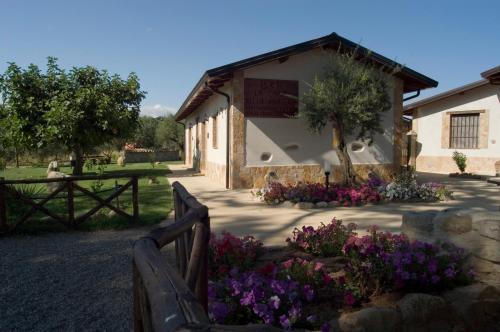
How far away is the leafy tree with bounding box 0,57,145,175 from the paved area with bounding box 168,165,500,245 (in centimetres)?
671

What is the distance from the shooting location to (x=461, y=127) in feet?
51.6

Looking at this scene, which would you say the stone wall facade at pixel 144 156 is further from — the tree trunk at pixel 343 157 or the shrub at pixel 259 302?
the shrub at pixel 259 302

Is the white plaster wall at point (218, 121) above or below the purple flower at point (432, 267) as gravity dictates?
above

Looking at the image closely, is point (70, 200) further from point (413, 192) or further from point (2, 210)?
point (413, 192)

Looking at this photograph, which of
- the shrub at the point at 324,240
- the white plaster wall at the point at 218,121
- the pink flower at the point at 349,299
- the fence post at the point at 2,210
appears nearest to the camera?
the pink flower at the point at 349,299

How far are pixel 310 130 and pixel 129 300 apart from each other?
852 centimetres

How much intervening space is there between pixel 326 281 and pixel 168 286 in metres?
2.26

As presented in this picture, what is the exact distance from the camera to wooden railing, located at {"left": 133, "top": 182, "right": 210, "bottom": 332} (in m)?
0.99

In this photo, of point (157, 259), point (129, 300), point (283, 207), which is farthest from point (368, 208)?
point (157, 259)

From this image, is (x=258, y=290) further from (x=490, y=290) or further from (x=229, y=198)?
(x=229, y=198)

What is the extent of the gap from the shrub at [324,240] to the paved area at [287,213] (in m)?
0.84

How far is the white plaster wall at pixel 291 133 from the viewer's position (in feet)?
35.5

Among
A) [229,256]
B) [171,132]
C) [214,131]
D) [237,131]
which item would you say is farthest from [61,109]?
[171,132]

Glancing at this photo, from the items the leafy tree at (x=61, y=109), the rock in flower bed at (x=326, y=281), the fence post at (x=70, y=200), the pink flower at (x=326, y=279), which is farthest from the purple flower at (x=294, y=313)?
the leafy tree at (x=61, y=109)
